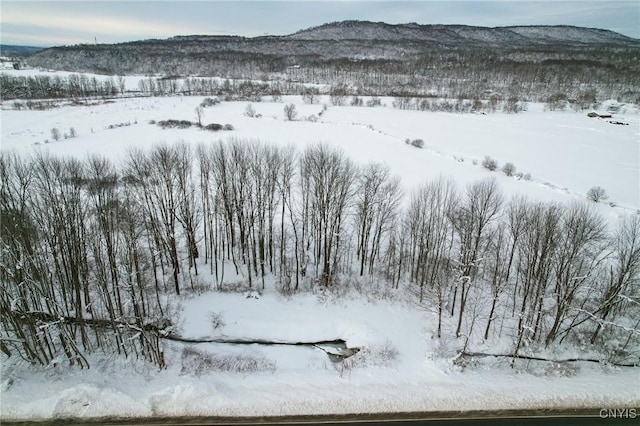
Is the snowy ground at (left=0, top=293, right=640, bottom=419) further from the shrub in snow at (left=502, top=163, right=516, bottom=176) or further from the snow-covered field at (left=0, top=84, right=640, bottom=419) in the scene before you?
the shrub in snow at (left=502, top=163, right=516, bottom=176)

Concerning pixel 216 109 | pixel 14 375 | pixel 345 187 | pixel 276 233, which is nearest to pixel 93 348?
pixel 14 375

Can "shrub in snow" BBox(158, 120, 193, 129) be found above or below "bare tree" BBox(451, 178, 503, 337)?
above

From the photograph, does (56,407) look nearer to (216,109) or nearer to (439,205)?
(439,205)

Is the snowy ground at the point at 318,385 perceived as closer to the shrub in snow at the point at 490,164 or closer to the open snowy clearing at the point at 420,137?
the open snowy clearing at the point at 420,137

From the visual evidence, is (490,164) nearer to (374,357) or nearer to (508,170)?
(508,170)

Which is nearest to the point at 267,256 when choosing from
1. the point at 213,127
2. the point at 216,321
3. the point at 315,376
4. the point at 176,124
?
the point at 216,321

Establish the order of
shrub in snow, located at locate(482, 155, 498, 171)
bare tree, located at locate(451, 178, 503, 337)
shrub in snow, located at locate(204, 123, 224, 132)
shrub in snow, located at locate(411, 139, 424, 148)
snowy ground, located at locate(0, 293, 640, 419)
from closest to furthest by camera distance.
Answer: snowy ground, located at locate(0, 293, 640, 419) < bare tree, located at locate(451, 178, 503, 337) < shrub in snow, located at locate(482, 155, 498, 171) < shrub in snow, located at locate(411, 139, 424, 148) < shrub in snow, located at locate(204, 123, 224, 132)
